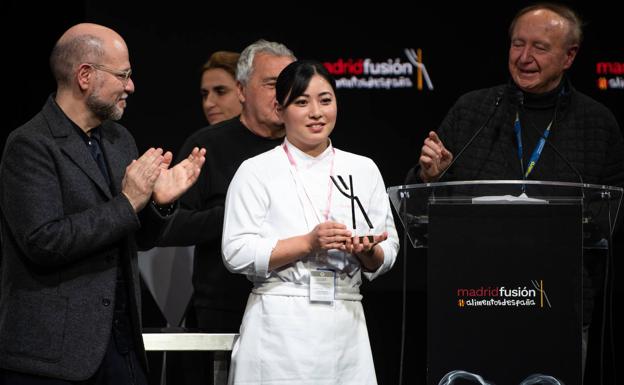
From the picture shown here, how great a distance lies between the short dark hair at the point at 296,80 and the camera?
120 inches

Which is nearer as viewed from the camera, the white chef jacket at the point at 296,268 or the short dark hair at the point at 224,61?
the white chef jacket at the point at 296,268

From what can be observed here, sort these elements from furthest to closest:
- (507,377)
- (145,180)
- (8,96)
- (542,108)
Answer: (8,96) < (542,108) < (145,180) < (507,377)

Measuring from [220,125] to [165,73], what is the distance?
1.40 m

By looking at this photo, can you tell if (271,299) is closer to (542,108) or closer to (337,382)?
(337,382)

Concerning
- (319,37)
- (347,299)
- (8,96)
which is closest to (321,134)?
(347,299)

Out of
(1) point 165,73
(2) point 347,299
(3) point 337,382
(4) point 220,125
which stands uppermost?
(1) point 165,73

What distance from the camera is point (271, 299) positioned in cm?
293

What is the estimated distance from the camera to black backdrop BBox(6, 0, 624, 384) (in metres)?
5.25

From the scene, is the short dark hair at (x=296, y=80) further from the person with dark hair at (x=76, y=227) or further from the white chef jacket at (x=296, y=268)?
the person with dark hair at (x=76, y=227)

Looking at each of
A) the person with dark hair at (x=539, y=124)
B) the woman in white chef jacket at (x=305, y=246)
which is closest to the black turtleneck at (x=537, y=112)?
the person with dark hair at (x=539, y=124)

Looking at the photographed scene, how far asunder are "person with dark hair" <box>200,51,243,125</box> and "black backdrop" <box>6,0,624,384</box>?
11.8 inches

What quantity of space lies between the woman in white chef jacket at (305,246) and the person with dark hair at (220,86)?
191 cm

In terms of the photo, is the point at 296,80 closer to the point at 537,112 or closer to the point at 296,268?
the point at 296,268

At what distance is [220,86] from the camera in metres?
5.00
